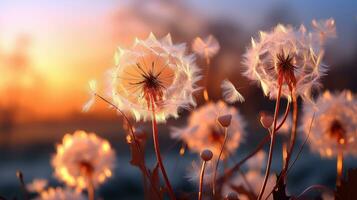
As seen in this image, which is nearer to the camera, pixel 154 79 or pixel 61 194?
pixel 154 79

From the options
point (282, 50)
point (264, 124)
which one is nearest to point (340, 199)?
point (264, 124)

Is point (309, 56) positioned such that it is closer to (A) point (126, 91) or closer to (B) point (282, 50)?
(B) point (282, 50)

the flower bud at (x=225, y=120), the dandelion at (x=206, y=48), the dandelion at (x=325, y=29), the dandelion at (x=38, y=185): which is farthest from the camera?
the dandelion at (x=38, y=185)

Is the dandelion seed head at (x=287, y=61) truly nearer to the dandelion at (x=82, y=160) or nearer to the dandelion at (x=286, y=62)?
the dandelion at (x=286, y=62)

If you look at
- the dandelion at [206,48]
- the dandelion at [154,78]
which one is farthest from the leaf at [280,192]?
the dandelion at [206,48]

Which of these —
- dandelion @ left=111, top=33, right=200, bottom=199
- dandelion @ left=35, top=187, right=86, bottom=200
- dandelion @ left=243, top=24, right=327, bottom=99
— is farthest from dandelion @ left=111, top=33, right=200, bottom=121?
dandelion @ left=35, top=187, right=86, bottom=200

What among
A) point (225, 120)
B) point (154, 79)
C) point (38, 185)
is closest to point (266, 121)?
point (225, 120)

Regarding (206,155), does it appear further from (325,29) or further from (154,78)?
(325,29)
